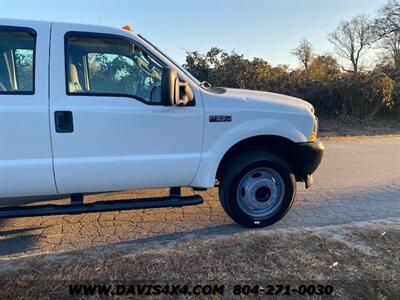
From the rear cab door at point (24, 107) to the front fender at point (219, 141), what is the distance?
59.8 inches

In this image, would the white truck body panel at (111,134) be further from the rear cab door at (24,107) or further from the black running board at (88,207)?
the black running board at (88,207)

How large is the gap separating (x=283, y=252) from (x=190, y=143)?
1406 millimetres

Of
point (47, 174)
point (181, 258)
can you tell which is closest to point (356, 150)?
point (181, 258)

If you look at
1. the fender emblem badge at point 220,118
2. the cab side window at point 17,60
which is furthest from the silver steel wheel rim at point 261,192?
the cab side window at point 17,60

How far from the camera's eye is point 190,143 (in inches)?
154

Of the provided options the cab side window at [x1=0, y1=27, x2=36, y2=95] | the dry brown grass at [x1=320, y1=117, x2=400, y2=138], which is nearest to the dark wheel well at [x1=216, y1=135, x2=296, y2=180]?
the cab side window at [x1=0, y1=27, x2=36, y2=95]

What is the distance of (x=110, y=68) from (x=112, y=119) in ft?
1.82

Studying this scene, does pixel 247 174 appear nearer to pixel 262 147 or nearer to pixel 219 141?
pixel 262 147

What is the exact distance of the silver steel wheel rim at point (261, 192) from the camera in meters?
4.17

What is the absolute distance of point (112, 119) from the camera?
3650mm

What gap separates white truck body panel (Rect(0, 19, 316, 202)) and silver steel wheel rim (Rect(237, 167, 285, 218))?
417 mm

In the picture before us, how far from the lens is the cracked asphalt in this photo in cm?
402

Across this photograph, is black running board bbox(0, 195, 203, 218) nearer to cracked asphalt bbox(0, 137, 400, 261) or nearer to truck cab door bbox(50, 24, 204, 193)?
truck cab door bbox(50, 24, 204, 193)

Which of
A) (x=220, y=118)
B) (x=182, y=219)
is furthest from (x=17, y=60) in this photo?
(x=182, y=219)
